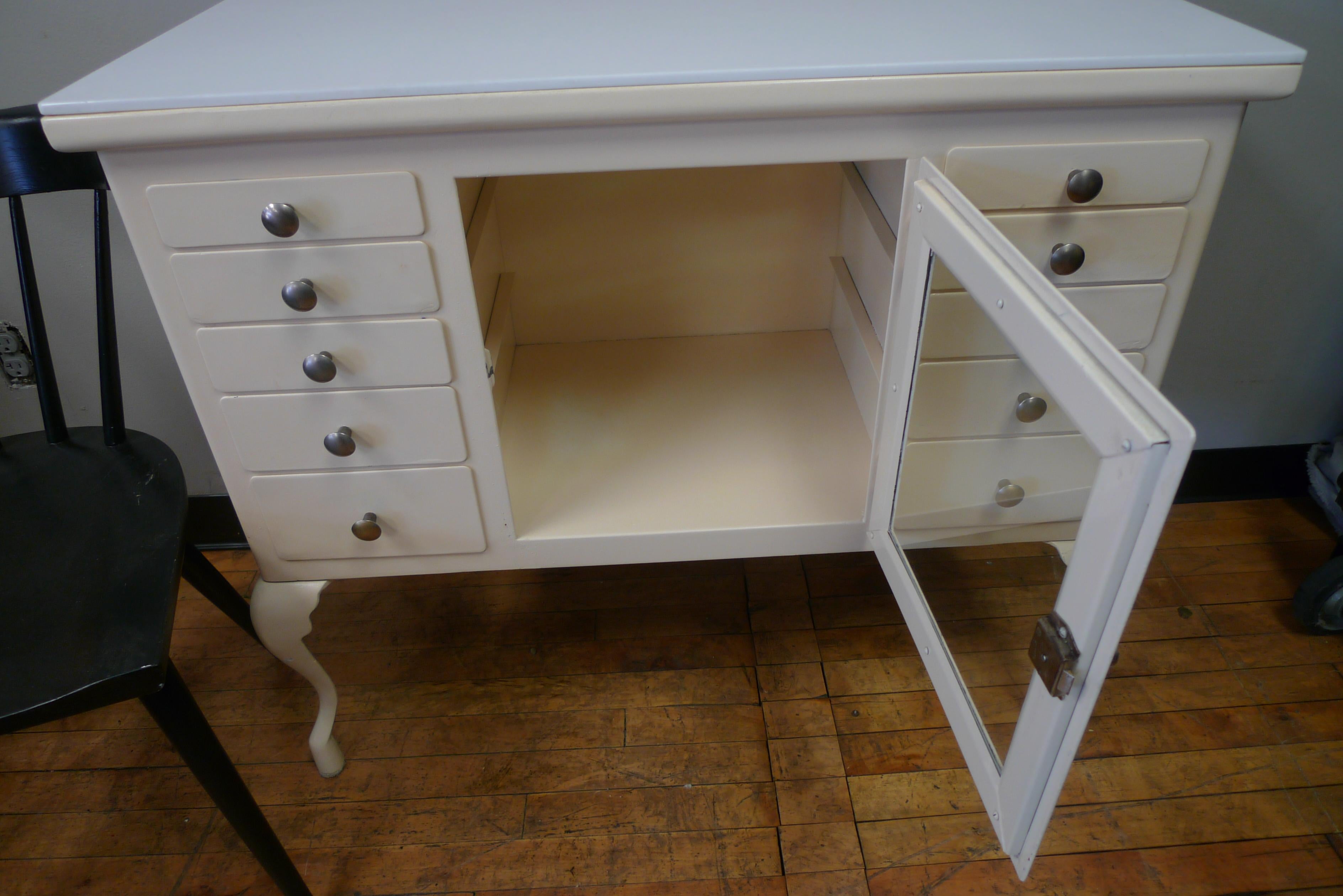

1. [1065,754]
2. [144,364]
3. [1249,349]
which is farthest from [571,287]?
[1249,349]

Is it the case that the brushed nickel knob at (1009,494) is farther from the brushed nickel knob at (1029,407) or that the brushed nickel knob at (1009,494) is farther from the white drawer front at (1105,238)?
the white drawer front at (1105,238)

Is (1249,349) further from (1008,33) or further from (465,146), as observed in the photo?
(465,146)

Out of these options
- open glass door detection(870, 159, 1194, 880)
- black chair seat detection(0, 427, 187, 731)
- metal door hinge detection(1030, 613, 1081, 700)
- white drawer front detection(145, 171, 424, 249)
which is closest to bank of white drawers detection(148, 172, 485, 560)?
white drawer front detection(145, 171, 424, 249)

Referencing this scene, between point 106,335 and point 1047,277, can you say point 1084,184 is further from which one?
point 106,335

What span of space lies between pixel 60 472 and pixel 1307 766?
1.55 meters

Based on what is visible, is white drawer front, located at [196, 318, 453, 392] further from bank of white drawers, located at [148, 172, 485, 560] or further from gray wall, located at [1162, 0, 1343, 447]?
gray wall, located at [1162, 0, 1343, 447]

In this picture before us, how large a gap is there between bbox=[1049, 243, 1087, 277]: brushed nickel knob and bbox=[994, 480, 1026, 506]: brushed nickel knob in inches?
8.1

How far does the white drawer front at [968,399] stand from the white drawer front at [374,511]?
48cm

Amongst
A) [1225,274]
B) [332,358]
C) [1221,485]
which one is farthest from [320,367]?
[1221,485]

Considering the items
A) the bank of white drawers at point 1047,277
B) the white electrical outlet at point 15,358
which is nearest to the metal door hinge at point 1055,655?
the bank of white drawers at point 1047,277

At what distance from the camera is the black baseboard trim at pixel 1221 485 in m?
1.43

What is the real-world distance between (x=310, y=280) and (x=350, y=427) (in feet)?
0.52

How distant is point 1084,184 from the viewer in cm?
73

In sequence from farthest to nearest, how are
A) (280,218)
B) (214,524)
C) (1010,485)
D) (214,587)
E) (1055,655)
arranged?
(214,524) → (214,587) → (1010,485) → (280,218) → (1055,655)
